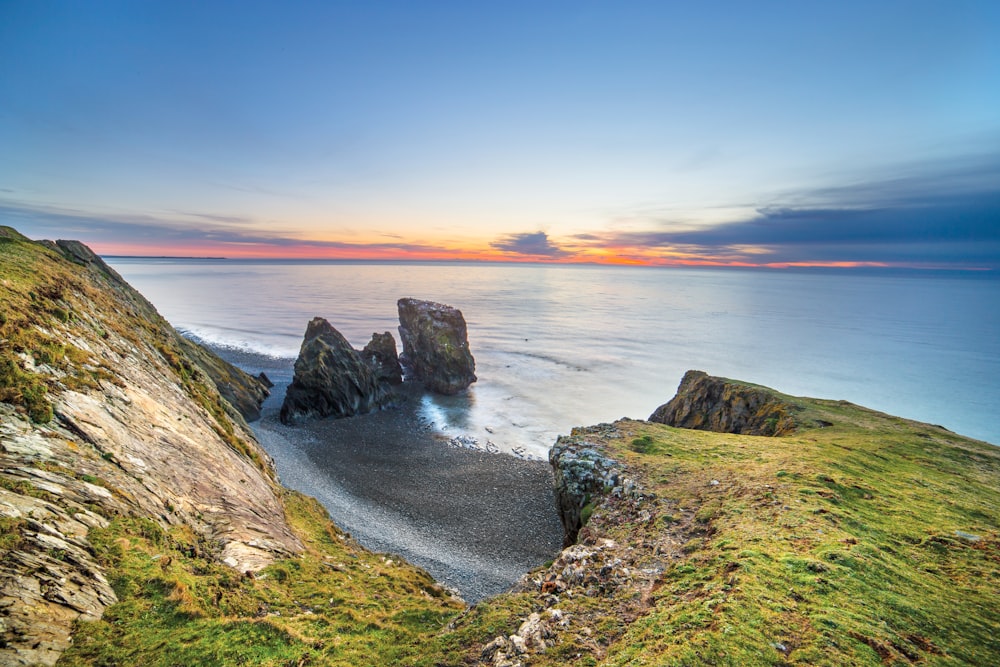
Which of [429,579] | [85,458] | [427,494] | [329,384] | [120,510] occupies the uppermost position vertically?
[85,458]

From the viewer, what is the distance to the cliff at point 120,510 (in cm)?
638

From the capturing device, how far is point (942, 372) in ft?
193

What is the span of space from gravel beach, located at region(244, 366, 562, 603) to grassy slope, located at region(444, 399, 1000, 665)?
929cm

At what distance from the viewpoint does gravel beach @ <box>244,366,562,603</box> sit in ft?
71.8

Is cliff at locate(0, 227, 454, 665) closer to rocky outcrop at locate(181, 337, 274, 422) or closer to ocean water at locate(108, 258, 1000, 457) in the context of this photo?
rocky outcrop at locate(181, 337, 274, 422)

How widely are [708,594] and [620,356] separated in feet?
213

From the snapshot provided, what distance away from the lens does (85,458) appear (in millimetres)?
9141

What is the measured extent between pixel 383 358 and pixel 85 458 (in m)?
42.6

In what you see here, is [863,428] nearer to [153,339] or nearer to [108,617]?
[108,617]

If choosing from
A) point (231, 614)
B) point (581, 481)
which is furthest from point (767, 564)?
point (231, 614)

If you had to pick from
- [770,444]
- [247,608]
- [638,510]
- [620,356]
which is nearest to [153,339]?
[247,608]

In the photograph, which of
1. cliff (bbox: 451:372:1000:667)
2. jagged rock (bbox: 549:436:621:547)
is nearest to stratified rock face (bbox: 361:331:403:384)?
jagged rock (bbox: 549:436:621:547)

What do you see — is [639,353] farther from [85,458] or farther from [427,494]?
[85,458]

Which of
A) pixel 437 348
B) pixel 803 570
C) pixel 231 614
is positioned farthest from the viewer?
pixel 437 348
